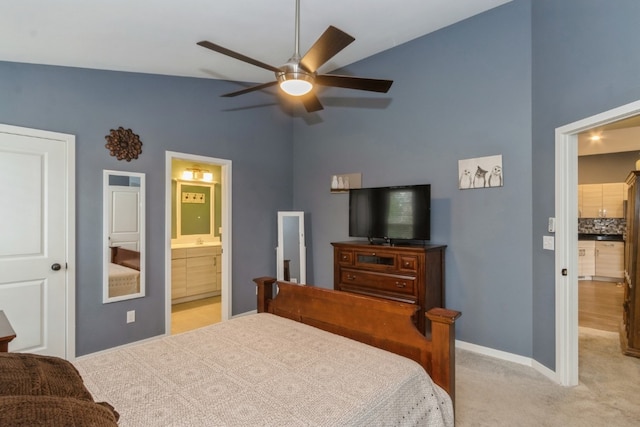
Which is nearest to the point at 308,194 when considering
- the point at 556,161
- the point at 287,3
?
the point at 287,3

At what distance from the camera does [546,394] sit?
2.56 metres

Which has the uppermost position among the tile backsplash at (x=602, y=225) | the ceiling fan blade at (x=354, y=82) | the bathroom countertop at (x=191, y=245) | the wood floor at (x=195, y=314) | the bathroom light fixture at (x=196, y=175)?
the ceiling fan blade at (x=354, y=82)

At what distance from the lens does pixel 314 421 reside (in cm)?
119

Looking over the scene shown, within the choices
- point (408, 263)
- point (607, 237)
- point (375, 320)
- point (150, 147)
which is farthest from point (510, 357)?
point (607, 237)

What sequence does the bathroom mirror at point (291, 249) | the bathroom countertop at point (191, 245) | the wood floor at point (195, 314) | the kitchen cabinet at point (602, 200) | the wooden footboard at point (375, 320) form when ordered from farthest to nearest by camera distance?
the kitchen cabinet at point (602, 200) → the bathroom countertop at point (191, 245) → the bathroom mirror at point (291, 249) → the wood floor at point (195, 314) → the wooden footboard at point (375, 320)

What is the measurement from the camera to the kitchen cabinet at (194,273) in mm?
5258

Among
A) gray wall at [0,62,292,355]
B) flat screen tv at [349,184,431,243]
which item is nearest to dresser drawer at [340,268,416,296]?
flat screen tv at [349,184,431,243]

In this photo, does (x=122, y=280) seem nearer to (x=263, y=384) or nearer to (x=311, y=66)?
(x=263, y=384)

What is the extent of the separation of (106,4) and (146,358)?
2.21 metres

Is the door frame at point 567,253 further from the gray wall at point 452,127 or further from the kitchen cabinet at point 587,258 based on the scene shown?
the kitchen cabinet at point 587,258

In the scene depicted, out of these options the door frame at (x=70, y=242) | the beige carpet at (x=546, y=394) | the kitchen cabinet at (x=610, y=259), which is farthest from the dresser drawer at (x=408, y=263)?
the kitchen cabinet at (x=610, y=259)

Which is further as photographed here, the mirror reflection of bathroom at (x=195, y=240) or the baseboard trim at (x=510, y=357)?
the mirror reflection of bathroom at (x=195, y=240)

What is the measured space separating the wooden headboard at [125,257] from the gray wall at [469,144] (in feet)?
9.12

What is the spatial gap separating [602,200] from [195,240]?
26.1ft
